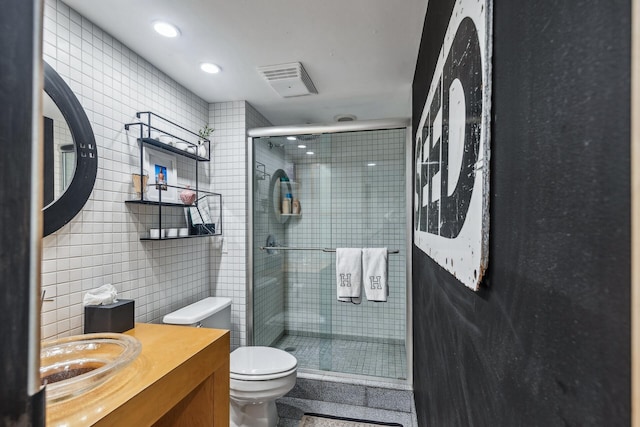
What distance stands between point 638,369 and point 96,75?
2.00 m

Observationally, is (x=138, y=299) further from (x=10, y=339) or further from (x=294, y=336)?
(x=10, y=339)

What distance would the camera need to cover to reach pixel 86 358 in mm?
1136

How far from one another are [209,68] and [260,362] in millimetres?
1822

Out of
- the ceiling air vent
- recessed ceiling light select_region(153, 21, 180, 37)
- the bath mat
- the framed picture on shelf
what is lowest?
the bath mat

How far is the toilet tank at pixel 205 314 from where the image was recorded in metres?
1.79

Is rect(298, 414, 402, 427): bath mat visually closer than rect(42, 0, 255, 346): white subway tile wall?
No

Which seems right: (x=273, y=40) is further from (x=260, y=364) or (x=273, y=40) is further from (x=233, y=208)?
(x=260, y=364)

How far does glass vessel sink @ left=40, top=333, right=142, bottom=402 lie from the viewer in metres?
0.92

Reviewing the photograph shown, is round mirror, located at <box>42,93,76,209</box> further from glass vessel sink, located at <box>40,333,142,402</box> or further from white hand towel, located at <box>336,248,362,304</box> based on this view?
white hand towel, located at <box>336,248,362,304</box>

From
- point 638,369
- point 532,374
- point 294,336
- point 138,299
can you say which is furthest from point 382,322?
point 638,369

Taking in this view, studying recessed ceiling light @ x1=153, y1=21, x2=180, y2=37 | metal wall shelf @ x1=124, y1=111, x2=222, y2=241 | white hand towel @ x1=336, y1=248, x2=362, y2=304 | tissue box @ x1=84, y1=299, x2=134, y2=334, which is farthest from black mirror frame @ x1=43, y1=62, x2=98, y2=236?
white hand towel @ x1=336, y1=248, x2=362, y2=304

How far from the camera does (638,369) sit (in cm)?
19

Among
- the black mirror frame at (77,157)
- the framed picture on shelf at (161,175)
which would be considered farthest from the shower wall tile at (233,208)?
the black mirror frame at (77,157)

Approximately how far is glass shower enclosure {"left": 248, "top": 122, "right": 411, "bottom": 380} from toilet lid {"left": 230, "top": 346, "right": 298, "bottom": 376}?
49 centimetres
